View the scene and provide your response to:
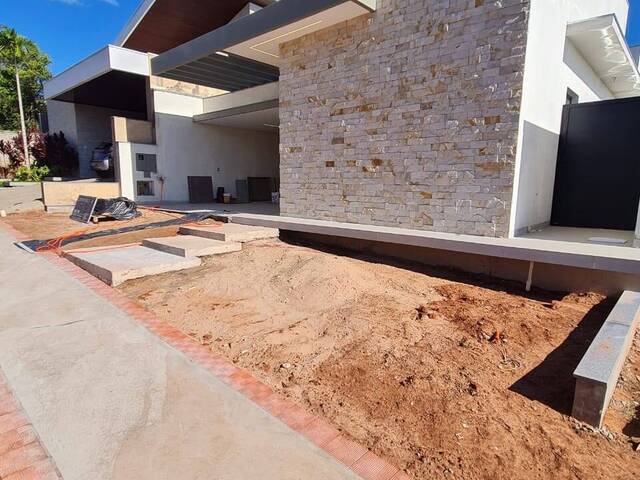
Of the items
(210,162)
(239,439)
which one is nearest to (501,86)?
(239,439)

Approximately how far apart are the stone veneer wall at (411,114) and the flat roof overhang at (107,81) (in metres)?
8.08

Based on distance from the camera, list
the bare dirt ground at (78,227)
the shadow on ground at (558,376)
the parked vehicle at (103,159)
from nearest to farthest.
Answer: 1. the shadow on ground at (558,376)
2. the bare dirt ground at (78,227)
3. the parked vehicle at (103,159)

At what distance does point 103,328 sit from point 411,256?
15.7 ft

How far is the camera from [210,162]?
16.3 m

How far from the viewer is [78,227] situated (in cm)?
1003

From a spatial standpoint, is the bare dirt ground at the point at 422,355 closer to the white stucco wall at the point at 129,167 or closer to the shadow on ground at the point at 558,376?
the shadow on ground at the point at 558,376

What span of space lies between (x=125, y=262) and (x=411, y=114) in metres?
5.51

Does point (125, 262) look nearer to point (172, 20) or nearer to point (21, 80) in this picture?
point (172, 20)

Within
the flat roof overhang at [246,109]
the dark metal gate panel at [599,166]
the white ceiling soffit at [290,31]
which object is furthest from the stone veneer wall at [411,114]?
the flat roof overhang at [246,109]

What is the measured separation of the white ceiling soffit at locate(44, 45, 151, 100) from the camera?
13.3 meters

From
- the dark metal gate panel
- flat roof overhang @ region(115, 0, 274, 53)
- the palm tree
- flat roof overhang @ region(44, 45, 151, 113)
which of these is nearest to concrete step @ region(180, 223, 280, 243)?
the dark metal gate panel

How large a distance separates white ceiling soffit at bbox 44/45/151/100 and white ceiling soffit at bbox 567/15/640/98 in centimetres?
1320

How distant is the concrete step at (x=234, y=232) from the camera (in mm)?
7691

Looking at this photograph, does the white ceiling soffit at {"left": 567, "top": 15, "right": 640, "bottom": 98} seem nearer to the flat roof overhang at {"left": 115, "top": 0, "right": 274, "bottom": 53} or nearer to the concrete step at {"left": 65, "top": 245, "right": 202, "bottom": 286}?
the concrete step at {"left": 65, "top": 245, "right": 202, "bottom": 286}
